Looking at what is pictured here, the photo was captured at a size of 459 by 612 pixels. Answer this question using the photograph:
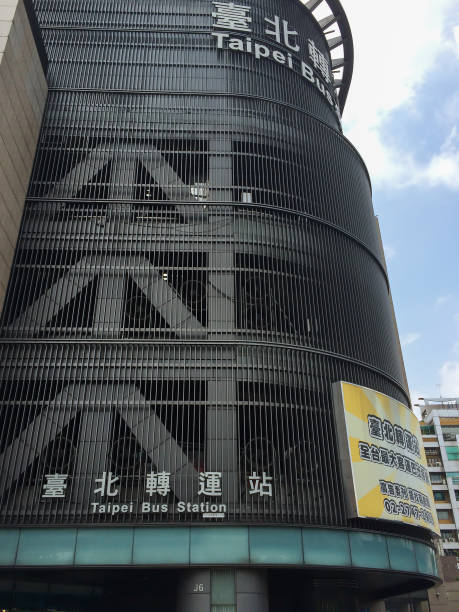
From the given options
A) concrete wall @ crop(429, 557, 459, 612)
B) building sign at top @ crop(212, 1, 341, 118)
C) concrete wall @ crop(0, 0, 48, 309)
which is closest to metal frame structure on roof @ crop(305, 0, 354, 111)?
building sign at top @ crop(212, 1, 341, 118)

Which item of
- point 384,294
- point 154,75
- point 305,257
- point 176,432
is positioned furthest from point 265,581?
point 154,75

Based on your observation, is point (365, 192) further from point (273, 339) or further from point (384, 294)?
point (273, 339)

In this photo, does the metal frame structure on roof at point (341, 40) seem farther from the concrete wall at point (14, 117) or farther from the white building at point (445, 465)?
the white building at point (445, 465)

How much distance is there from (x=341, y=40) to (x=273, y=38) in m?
10.7

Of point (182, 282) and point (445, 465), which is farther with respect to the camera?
point (445, 465)

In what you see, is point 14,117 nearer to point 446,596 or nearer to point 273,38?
point 273,38

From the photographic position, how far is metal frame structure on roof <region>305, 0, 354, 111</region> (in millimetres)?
37500

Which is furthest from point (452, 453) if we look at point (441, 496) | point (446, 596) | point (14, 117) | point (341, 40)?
point (14, 117)

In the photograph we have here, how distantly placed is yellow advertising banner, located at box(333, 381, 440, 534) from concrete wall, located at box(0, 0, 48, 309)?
1368 centimetres

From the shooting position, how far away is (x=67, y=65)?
28188 mm

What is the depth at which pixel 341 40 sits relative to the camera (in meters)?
39.5

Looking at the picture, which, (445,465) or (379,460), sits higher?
(445,465)

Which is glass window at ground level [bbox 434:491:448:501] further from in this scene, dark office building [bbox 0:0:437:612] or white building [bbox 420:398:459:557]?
dark office building [bbox 0:0:437:612]

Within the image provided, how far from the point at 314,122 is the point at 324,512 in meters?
18.9
